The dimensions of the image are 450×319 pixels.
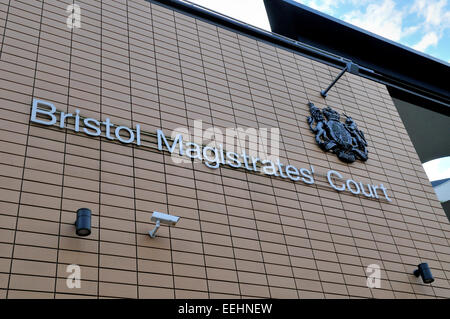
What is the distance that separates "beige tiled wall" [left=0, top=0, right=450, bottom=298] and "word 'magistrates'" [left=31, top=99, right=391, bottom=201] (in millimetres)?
120

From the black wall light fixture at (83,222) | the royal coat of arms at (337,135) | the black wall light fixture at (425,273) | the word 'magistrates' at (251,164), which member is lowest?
the black wall light fixture at (425,273)

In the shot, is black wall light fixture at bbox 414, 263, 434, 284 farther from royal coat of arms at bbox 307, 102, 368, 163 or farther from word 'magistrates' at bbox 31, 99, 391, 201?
royal coat of arms at bbox 307, 102, 368, 163

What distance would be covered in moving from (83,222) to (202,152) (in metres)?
2.44

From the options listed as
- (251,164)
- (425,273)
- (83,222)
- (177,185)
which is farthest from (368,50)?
(83,222)

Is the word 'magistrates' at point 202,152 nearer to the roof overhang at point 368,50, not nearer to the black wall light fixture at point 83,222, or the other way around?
the black wall light fixture at point 83,222

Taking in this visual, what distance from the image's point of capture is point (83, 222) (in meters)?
5.04

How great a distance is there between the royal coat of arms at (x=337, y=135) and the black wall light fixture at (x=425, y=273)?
2179mm

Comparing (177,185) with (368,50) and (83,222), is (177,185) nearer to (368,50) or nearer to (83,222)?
(83,222)

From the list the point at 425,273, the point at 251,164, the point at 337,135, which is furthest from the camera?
the point at 337,135

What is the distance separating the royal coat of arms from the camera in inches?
340

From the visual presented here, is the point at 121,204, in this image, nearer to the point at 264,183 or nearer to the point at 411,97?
the point at 264,183

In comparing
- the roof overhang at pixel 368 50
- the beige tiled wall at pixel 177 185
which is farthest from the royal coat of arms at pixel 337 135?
the roof overhang at pixel 368 50

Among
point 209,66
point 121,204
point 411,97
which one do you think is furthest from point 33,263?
point 411,97

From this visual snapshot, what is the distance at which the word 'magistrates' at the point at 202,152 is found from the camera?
6.12m
